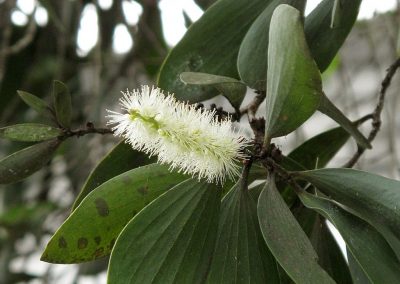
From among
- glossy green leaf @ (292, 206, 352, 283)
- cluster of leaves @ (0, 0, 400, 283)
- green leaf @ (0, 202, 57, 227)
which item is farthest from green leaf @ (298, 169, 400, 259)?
green leaf @ (0, 202, 57, 227)

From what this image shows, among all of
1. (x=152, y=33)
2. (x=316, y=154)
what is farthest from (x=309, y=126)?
(x=316, y=154)

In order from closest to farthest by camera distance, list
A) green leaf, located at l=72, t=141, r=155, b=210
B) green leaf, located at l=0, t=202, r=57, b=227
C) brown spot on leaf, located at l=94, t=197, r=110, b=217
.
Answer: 1. brown spot on leaf, located at l=94, t=197, r=110, b=217
2. green leaf, located at l=72, t=141, r=155, b=210
3. green leaf, located at l=0, t=202, r=57, b=227

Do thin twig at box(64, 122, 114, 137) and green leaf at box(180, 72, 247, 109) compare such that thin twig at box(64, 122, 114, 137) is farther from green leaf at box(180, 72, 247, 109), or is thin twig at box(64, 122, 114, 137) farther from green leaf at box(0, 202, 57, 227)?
green leaf at box(0, 202, 57, 227)

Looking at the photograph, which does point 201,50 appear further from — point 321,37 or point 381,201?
point 381,201

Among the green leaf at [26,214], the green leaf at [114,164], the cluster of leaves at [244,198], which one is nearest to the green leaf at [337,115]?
the cluster of leaves at [244,198]

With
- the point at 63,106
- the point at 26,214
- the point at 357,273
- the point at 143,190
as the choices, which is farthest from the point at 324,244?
the point at 26,214

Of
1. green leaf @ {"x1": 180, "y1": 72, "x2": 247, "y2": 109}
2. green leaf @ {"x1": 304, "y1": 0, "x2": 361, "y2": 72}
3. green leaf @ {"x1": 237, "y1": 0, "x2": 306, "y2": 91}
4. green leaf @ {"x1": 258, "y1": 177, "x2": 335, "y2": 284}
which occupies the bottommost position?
green leaf @ {"x1": 258, "y1": 177, "x2": 335, "y2": 284}

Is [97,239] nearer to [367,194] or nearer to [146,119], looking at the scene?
[146,119]

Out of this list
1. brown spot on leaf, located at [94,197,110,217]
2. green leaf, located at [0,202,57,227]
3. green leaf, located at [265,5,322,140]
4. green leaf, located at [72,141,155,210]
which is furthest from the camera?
green leaf, located at [0,202,57,227]
